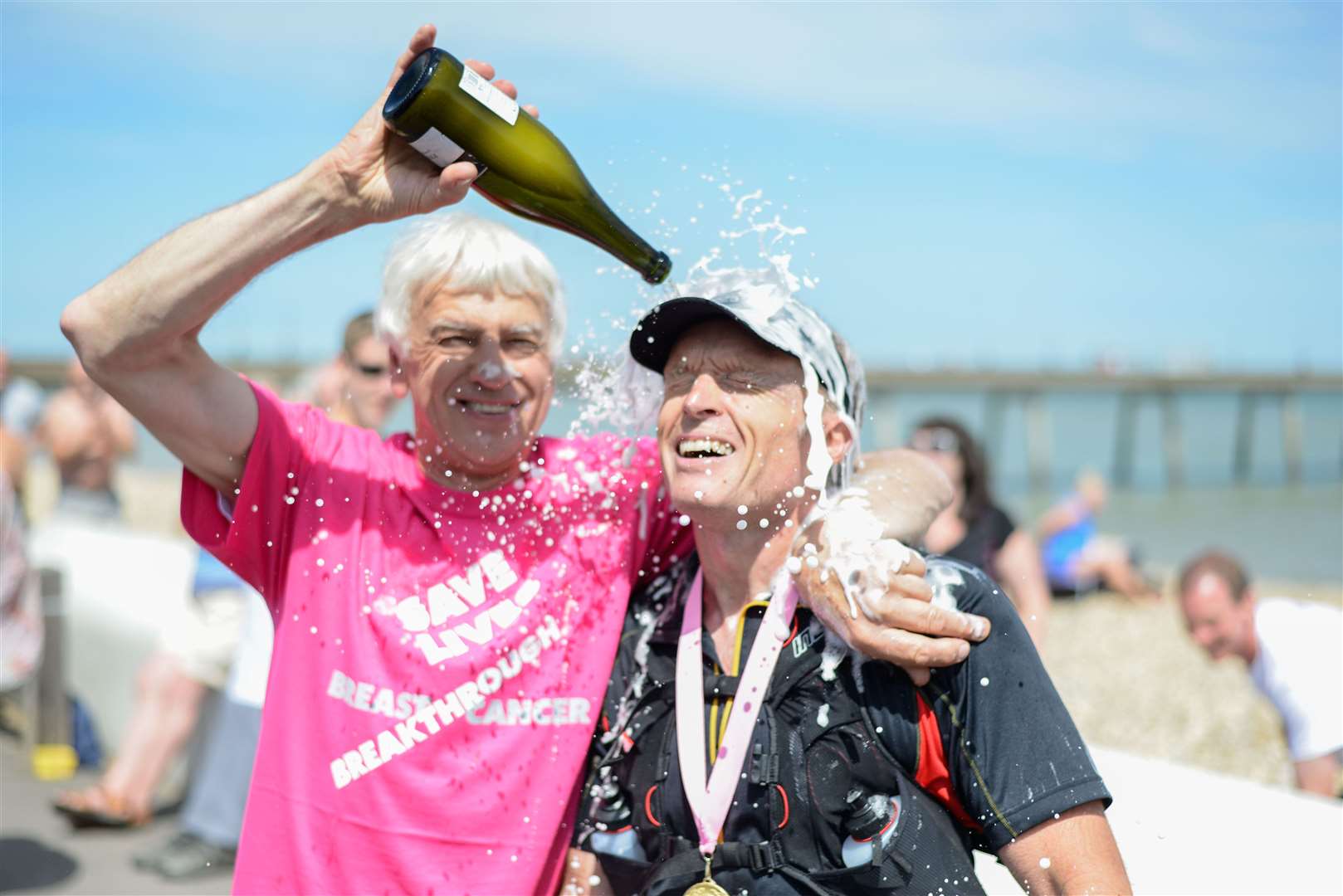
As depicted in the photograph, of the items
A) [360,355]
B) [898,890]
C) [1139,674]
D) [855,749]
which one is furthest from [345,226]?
[1139,674]

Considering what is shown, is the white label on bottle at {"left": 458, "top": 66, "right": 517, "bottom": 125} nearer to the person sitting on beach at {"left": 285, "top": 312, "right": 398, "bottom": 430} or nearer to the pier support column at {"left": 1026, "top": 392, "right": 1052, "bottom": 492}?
the person sitting on beach at {"left": 285, "top": 312, "right": 398, "bottom": 430}

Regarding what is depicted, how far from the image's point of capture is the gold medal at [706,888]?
2266mm

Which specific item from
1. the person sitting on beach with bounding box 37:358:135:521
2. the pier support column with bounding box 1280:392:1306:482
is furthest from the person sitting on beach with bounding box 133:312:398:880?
the pier support column with bounding box 1280:392:1306:482

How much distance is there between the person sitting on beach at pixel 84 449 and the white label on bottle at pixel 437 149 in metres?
7.88

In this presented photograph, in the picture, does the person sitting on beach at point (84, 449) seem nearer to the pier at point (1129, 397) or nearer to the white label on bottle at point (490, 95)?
the white label on bottle at point (490, 95)

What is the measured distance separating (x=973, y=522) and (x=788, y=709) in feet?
14.4

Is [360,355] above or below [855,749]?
above

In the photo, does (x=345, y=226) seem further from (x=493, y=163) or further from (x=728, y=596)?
(x=728, y=596)

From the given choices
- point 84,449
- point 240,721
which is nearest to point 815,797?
point 240,721

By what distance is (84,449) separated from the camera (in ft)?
31.2

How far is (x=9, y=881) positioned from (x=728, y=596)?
14.7 ft

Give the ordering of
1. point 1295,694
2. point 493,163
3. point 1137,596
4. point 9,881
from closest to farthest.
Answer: point 493,163, point 1295,694, point 9,881, point 1137,596

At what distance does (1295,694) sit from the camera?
5.04 meters

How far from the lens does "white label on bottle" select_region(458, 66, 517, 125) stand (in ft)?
7.36
